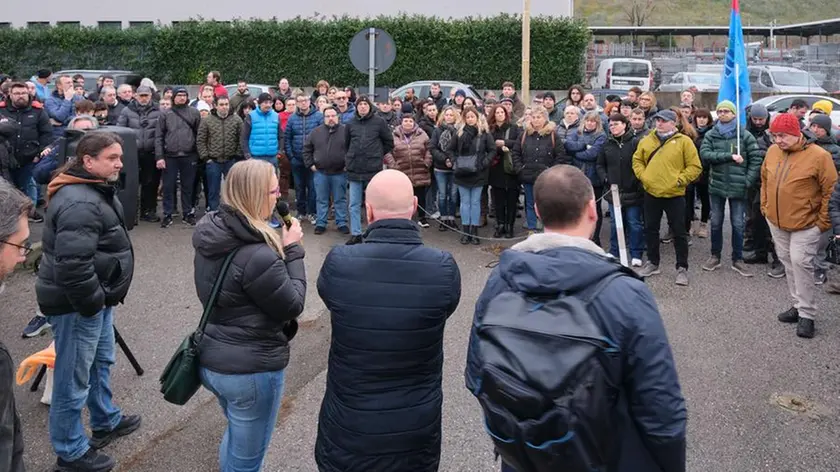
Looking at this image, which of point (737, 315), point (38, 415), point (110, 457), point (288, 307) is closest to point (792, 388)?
point (737, 315)

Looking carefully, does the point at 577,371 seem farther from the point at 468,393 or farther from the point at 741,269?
the point at 741,269

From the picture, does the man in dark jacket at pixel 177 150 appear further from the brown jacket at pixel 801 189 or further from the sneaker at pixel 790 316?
the sneaker at pixel 790 316

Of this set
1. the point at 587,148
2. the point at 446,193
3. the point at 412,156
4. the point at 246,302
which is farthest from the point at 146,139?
the point at 246,302

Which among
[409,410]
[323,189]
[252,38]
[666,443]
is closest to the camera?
[666,443]

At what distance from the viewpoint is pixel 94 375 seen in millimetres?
4441

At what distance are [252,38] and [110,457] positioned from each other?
2460 centimetres

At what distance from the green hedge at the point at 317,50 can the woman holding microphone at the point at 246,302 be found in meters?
23.6

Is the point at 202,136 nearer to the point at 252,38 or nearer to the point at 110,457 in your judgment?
the point at 110,457

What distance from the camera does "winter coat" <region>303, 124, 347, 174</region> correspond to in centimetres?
1032

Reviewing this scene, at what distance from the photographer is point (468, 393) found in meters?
5.38

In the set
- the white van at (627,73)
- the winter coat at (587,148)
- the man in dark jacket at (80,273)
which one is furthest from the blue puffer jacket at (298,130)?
the white van at (627,73)

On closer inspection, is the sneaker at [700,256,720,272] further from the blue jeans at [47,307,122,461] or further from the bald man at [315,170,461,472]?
the blue jeans at [47,307,122,461]

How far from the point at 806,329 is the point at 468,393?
3398 millimetres

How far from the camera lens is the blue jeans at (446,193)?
1072 cm
